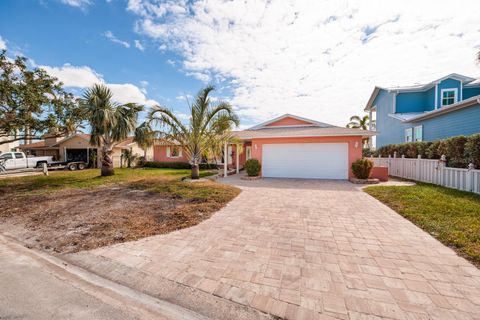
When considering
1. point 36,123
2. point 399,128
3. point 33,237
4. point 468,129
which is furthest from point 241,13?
point 399,128

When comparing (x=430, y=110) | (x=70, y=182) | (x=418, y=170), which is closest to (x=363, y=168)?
(x=418, y=170)

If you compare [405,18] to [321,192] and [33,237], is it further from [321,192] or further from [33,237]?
[33,237]

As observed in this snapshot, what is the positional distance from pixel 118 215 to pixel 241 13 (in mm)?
9064

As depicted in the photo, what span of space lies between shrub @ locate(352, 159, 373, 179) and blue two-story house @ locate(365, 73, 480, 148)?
2.34 metres

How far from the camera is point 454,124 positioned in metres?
11.4

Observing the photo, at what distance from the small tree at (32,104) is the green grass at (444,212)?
15.7m

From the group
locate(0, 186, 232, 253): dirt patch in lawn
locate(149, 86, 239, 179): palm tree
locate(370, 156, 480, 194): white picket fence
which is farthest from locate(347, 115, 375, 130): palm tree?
locate(0, 186, 232, 253): dirt patch in lawn

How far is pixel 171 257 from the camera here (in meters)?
3.40

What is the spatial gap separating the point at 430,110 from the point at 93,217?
2387cm

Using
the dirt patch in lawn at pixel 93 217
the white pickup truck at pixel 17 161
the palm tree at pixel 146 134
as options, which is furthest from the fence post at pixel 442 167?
the white pickup truck at pixel 17 161

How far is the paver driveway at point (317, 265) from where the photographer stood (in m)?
2.28

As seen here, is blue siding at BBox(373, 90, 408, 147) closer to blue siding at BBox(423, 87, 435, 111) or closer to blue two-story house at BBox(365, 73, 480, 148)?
blue two-story house at BBox(365, 73, 480, 148)

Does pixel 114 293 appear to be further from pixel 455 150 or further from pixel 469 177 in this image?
pixel 455 150

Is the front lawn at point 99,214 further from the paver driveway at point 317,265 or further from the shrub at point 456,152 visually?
the shrub at point 456,152
